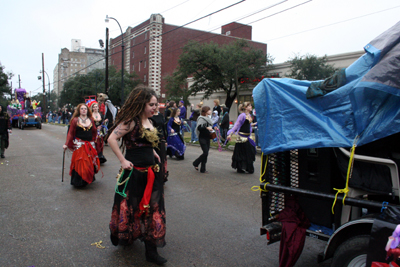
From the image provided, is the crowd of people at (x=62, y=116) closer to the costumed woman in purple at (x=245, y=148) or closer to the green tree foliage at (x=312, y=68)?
the green tree foliage at (x=312, y=68)

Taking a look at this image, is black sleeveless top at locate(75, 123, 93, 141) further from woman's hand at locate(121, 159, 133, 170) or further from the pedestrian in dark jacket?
the pedestrian in dark jacket

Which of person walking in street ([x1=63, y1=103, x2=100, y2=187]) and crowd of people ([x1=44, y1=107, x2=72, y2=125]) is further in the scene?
crowd of people ([x1=44, y1=107, x2=72, y2=125])

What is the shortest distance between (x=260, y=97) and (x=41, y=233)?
3.41m

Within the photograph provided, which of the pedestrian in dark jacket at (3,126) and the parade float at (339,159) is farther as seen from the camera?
the pedestrian in dark jacket at (3,126)

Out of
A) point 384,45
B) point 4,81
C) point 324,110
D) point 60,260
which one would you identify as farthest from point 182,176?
point 4,81

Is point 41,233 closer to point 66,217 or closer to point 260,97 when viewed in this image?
point 66,217

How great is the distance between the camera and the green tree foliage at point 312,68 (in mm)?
25797

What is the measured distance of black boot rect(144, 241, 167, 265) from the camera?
129 inches

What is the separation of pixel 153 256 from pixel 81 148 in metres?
4.16

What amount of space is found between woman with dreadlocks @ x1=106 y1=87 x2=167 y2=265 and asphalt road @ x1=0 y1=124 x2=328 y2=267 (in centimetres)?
32

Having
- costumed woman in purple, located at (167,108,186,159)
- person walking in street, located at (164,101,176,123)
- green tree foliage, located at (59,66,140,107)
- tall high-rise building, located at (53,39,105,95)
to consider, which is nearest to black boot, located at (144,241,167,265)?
costumed woman in purple, located at (167,108,186,159)

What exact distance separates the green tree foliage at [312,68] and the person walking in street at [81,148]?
22355 mm

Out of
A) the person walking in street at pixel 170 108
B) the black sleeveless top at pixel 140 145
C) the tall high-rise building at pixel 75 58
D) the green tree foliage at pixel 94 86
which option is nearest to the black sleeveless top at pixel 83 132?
the black sleeveless top at pixel 140 145

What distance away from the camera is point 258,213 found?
4.95m
